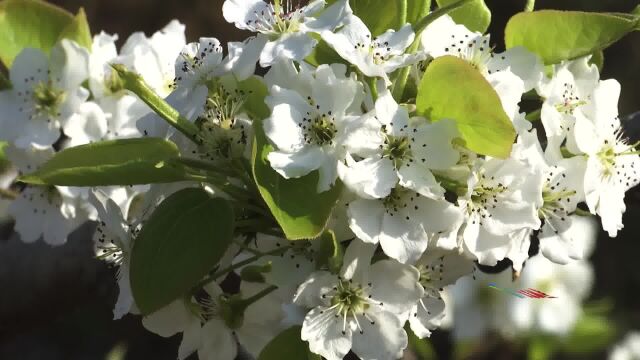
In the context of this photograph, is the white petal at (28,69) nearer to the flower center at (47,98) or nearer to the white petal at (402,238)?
the flower center at (47,98)

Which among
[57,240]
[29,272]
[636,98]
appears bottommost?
[636,98]

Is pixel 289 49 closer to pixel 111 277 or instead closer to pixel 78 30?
pixel 78 30

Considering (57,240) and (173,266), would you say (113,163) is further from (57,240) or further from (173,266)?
(57,240)

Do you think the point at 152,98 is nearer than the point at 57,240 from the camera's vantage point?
Yes

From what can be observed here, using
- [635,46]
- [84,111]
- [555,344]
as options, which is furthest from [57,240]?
[635,46]

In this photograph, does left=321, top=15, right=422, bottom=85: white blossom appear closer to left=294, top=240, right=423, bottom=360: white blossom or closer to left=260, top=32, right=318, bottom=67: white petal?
left=260, top=32, right=318, bottom=67: white petal

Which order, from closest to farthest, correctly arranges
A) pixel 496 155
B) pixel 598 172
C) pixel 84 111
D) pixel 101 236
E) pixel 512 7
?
pixel 496 155 → pixel 598 172 → pixel 101 236 → pixel 84 111 → pixel 512 7

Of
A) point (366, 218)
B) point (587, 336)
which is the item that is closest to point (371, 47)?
point (366, 218)
